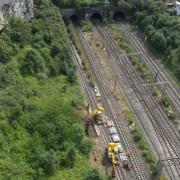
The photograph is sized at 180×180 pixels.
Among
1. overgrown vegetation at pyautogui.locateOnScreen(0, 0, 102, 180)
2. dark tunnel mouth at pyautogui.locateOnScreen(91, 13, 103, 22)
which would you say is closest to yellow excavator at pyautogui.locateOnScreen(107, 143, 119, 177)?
overgrown vegetation at pyautogui.locateOnScreen(0, 0, 102, 180)

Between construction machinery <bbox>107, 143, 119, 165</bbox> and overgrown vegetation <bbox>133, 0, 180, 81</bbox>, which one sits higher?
overgrown vegetation <bbox>133, 0, 180, 81</bbox>

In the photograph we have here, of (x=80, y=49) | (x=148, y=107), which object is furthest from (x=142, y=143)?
(x=80, y=49)

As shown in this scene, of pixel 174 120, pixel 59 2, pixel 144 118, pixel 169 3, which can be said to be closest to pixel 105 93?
pixel 144 118

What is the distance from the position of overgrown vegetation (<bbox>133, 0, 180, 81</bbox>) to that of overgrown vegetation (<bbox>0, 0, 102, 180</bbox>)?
21.2 meters

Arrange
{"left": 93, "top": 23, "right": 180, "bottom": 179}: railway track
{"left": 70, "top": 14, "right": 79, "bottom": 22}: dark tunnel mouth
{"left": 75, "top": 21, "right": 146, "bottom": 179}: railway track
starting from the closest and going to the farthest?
1. {"left": 75, "top": 21, "right": 146, "bottom": 179}: railway track
2. {"left": 93, "top": 23, "right": 180, "bottom": 179}: railway track
3. {"left": 70, "top": 14, "right": 79, "bottom": 22}: dark tunnel mouth

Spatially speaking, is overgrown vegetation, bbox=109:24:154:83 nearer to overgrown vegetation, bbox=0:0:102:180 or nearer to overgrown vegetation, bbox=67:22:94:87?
overgrown vegetation, bbox=67:22:94:87

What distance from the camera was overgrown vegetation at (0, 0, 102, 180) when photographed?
43469mm

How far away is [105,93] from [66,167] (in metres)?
21.7

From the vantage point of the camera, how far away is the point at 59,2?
86438mm

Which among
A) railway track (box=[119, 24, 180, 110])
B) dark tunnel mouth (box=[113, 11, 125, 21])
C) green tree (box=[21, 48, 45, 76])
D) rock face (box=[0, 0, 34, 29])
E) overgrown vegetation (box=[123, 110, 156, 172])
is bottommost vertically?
overgrown vegetation (box=[123, 110, 156, 172])

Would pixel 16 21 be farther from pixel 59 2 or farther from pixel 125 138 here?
pixel 125 138

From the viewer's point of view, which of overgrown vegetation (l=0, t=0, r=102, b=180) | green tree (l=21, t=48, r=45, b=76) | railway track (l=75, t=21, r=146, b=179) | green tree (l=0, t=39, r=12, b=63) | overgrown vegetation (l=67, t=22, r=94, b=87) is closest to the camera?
overgrown vegetation (l=0, t=0, r=102, b=180)

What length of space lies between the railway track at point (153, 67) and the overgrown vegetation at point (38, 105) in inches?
694

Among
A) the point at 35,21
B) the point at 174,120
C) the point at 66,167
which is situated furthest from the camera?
the point at 35,21
